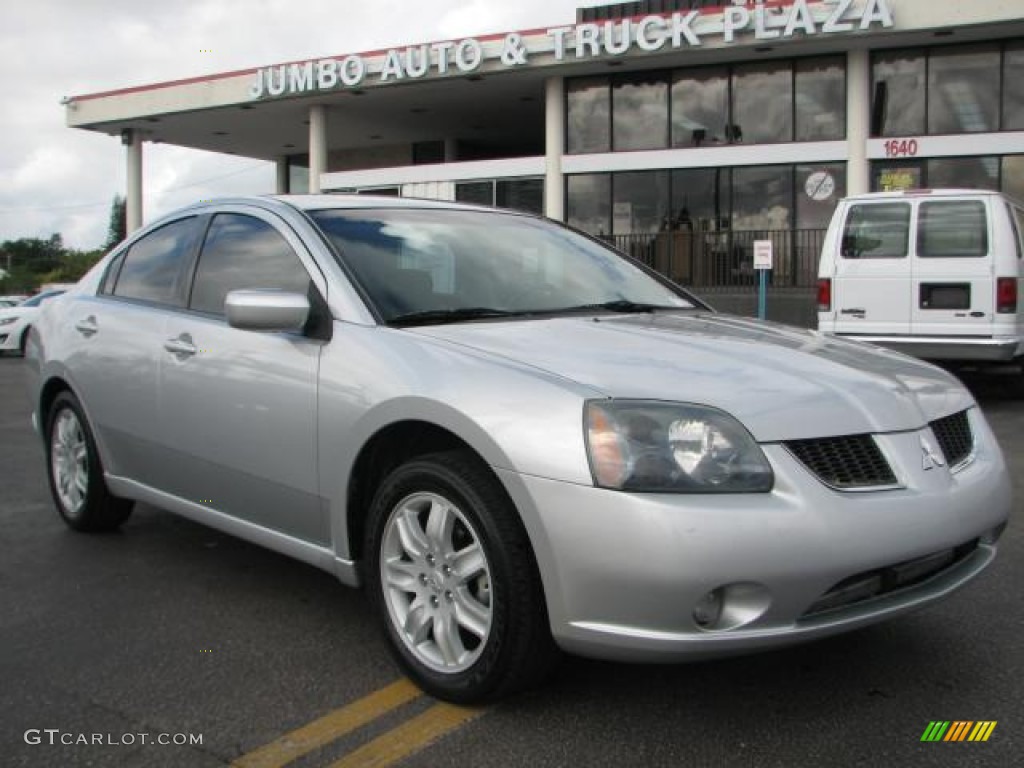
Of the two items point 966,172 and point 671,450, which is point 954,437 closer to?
point 671,450

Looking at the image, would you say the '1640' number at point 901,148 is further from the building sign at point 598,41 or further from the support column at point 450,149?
the support column at point 450,149

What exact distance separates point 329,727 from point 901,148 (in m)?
18.7

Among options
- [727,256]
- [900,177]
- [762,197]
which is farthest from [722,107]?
[900,177]

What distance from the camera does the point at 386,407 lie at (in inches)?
119

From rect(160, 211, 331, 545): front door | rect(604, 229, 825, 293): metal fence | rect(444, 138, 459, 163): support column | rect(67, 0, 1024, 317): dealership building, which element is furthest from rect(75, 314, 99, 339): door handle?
rect(444, 138, 459, 163): support column

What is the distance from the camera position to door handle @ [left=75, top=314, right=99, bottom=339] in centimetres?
459

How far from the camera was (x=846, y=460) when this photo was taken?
2.65 metres

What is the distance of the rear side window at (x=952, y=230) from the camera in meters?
9.31

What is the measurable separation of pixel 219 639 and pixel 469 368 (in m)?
1.45

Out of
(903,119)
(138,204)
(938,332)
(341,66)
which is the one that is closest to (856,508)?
(938,332)

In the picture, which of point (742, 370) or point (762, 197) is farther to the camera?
point (762, 197)

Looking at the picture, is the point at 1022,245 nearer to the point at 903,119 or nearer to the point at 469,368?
the point at 469,368

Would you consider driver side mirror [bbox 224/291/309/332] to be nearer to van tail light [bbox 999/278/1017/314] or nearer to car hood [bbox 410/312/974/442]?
car hood [bbox 410/312/974/442]

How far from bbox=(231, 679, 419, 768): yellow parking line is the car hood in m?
1.09
